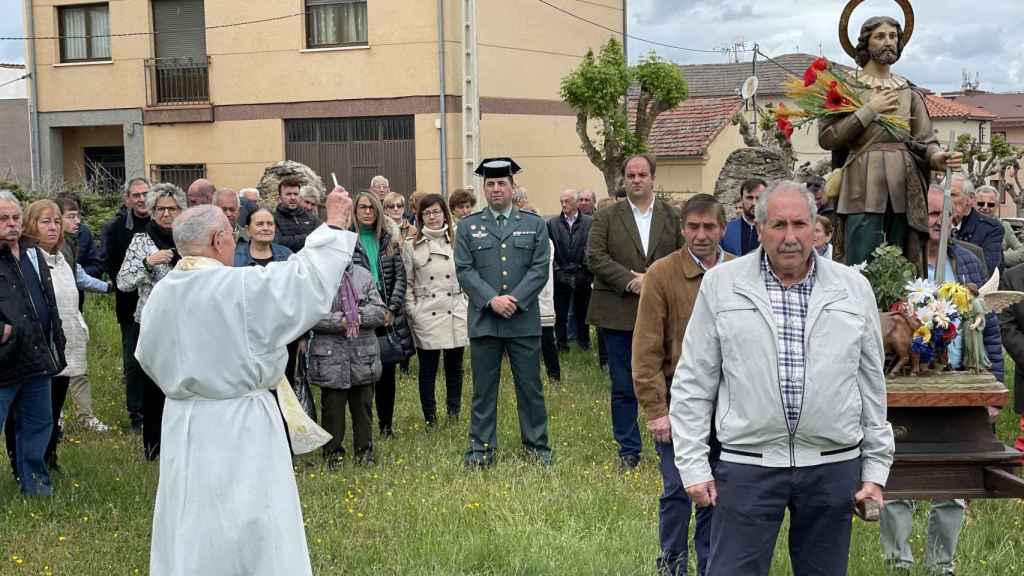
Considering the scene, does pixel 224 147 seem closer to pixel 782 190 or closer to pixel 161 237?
pixel 161 237

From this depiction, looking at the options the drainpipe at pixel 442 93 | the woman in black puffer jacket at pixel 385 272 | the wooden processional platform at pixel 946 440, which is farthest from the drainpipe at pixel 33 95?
the wooden processional platform at pixel 946 440

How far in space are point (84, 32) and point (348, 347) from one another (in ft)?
67.5

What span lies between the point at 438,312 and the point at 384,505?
9.90ft

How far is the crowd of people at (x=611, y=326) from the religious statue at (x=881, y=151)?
23 centimetres

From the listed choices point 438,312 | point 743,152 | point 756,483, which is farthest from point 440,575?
point 743,152

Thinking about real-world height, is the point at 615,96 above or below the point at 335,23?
below

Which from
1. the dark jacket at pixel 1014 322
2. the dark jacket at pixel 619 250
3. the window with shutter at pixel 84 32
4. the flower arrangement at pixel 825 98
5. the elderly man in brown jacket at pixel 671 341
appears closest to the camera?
the elderly man in brown jacket at pixel 671 341

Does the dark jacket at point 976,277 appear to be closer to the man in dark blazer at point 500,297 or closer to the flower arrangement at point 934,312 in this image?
the flower arrangement at point 934,312

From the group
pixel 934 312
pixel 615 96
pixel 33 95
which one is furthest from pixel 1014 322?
pixel 33 95

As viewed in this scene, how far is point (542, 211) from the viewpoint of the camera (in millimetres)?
26281

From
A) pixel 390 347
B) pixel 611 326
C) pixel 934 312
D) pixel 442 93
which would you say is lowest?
pixel 390 347

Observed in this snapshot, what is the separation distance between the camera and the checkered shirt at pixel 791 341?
4445 millimetres

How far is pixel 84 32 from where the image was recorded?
1058 inches

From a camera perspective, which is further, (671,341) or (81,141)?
(81,141)
